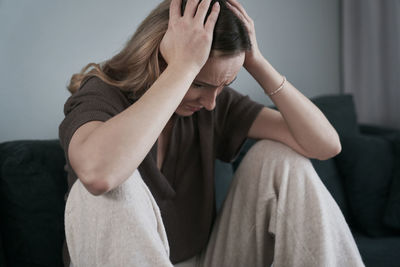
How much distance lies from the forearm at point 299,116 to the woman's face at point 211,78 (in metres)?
0.15

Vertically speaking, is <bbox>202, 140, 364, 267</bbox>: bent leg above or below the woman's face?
below

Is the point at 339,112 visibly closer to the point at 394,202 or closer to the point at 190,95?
the point at 394,202

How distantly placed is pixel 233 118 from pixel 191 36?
432 mm

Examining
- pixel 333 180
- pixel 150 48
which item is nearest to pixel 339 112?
pixel 333 180

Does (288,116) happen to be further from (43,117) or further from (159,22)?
Answer: (43,117)

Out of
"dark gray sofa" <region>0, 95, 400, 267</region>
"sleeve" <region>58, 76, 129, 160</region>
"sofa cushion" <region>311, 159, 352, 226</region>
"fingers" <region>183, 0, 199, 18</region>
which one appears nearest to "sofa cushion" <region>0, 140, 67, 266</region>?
"dark gray sofa" <region>0, 95, 400, 267</region>

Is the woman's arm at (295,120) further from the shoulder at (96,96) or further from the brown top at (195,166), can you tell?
the shoulder at (96,96)

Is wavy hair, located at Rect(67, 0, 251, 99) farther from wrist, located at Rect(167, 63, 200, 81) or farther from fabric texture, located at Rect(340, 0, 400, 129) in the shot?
fabric texture, located at Rect(340, 0, 400, 129)

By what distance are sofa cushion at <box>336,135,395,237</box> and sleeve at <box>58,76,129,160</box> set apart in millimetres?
1066

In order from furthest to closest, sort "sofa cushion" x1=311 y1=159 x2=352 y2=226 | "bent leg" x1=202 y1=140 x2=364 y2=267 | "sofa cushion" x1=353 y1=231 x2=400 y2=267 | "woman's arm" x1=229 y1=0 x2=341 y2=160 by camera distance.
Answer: "sofa cushion" x1=311 y1=159 x2=352 y2=226 → "sofa cushion" x1=353 y1=231 x2=400 y2=267 → "woman's arm" x1=229 y1=0 x2=341 y2=160 → "bent leg" x1=202 y1=140 x2=364 y2=267

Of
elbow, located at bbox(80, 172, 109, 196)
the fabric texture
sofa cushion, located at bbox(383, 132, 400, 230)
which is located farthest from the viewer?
the fabric texture

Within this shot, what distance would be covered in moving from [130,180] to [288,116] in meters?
0.53

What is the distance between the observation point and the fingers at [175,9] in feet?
3.55

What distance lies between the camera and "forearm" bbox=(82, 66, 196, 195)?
0.88 meters
